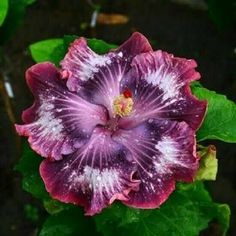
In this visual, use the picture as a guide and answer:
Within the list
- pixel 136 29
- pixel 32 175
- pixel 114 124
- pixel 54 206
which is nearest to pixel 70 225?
pixel 54 206

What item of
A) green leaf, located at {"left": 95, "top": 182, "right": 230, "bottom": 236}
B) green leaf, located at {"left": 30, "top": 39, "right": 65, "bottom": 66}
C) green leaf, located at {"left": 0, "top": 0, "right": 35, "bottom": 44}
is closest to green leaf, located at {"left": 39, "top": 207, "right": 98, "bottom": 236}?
green leaf, located at {"left": 95, "top": 182, "right": 230, "bottom": 236}

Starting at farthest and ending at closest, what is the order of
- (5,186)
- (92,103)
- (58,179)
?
1. (5,186)
2. (92,103)
3. (58,179)

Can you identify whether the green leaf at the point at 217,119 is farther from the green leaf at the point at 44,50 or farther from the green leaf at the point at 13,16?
the green leaf at the point at 13,16

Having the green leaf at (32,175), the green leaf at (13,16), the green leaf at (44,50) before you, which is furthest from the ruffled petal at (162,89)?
the green leaf at (13,16)

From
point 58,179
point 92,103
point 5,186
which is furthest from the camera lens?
point 5,186

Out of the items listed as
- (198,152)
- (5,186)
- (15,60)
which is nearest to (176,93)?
(198,152)

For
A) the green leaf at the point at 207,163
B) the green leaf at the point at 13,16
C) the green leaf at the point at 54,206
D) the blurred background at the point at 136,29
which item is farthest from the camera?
the blurred background at the point at 136,29

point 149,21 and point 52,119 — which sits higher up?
point 52,119

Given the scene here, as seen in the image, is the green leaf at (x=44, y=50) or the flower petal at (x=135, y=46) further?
the green leaf at (x=44, y=50)

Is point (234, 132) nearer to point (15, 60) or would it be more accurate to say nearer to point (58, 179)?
point (58, 179)
